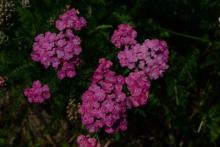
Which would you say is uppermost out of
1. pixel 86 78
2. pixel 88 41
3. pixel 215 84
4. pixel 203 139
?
pixel 88 41

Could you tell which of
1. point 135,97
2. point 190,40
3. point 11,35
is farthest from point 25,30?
point 190,40

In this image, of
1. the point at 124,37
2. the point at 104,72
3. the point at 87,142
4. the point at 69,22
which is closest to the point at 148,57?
the point at 124,37

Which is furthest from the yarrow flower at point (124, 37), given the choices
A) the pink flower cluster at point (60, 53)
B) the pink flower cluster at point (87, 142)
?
the pink flower cluster at point (87, 142)

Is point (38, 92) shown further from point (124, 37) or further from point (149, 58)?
point (149, 58)

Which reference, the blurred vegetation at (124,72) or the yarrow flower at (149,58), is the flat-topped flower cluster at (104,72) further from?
the blurred vegetation at (124,72)

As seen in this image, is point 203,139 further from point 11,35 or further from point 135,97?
point 11,35

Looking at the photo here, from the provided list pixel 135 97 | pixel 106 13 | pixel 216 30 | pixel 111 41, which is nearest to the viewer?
pixel 135 97

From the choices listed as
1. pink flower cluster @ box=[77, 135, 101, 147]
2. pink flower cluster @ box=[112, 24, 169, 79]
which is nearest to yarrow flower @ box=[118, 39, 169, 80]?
pink flower cluster @ box=[112, 24, 169, 79]
